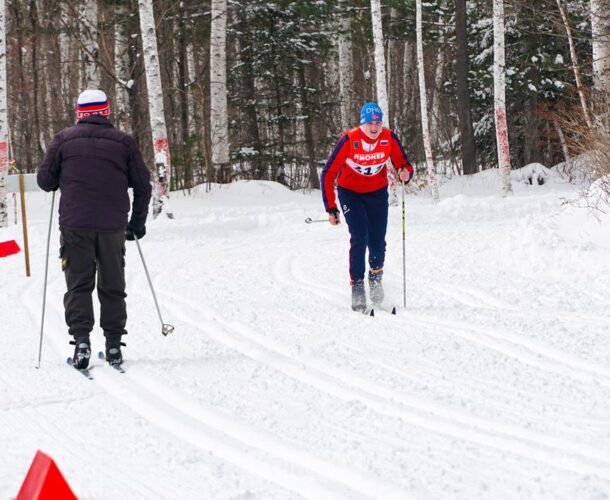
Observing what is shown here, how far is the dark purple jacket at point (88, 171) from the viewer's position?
209 inches

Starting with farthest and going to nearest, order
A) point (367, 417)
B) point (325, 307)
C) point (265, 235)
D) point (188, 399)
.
Answer: point (265, 235) → point (325, 307) → point (188, 399) → point (367, 417)

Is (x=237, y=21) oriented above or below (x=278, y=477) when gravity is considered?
above

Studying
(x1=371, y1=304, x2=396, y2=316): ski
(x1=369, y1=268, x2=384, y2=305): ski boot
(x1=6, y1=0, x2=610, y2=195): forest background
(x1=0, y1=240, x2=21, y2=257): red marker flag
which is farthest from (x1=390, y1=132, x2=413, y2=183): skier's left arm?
(x1=6, y1=0, x2=610, y2=195): forest background

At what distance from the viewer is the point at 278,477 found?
3.53 metres

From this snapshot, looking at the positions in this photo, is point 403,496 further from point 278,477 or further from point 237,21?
point 237,21

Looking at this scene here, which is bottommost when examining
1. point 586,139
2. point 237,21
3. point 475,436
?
point 475,436

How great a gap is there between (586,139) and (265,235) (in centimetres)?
544

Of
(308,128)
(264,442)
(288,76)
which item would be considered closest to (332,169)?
(264,442)

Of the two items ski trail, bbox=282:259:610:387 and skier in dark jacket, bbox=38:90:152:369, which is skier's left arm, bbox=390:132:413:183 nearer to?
ski trail, bbox=282:259:610:387

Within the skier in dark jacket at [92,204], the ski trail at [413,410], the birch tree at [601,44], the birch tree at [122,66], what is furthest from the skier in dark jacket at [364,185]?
the birch tree at [122,66]

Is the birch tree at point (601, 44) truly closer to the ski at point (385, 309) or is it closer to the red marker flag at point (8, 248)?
the ski at point (385, 309)

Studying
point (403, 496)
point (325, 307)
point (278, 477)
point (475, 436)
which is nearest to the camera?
point (403, 496)

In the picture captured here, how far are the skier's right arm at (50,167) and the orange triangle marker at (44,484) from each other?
2657 millimetres

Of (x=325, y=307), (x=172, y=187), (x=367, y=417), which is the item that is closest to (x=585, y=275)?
(x=325, y=307)
